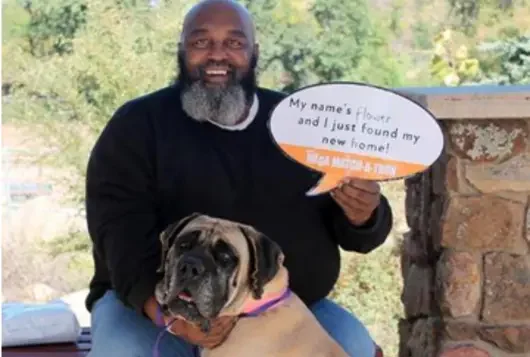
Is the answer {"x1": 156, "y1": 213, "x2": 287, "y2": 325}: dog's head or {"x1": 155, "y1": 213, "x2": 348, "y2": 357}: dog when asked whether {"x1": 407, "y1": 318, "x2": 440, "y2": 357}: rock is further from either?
{"x1": 156, "y1": 213, "x2": 287, "y2": 325}: dog's head

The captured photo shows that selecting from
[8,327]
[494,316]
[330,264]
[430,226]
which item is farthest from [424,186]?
[8,327]

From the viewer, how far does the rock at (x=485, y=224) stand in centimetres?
230

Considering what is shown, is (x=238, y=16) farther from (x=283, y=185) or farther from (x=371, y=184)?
(x=371, y=184)

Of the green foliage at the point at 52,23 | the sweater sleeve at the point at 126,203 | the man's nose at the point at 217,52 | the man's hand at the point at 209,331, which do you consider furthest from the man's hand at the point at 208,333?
the green foliage at the point at 52,23

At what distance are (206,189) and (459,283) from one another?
0.83 m

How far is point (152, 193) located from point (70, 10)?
3341 mm

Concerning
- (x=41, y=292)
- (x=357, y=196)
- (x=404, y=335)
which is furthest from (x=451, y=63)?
(x=357, y=196)

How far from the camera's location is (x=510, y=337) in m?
2.36

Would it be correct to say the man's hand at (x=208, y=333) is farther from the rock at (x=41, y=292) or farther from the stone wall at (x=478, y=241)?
the rock at (x=41, y=292)

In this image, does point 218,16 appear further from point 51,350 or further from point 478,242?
point 51,350

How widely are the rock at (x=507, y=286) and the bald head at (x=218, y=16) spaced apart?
0.89 meters

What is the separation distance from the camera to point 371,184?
1713 millimetres

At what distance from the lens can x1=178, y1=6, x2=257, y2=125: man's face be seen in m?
1.92

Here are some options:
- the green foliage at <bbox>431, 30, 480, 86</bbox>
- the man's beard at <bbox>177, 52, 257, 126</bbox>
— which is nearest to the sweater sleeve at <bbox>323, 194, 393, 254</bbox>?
the man's beard at <bbox>177, 52, 257, 126</bbox>
